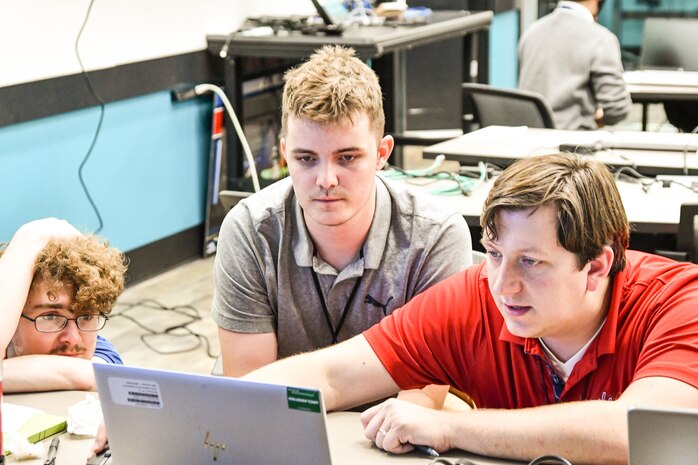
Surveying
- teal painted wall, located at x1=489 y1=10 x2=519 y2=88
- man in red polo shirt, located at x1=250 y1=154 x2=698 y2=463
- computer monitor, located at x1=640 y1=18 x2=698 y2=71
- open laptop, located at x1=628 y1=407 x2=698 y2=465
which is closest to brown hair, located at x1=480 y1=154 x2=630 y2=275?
man in red polo shirt, located at x1=250 y1=154 x2=698 y2=463

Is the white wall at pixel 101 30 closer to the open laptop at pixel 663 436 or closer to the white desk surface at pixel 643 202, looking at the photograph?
the white desk surface at pixel 643 202

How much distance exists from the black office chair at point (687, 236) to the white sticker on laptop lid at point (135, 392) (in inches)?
62.0

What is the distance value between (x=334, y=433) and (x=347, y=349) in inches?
7.4

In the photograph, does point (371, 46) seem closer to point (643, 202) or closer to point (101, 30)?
point (101, 30)

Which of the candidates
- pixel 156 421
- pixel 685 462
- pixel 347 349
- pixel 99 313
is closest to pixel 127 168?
pixel 99 313

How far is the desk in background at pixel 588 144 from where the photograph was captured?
11.2ft

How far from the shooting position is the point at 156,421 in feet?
4.73

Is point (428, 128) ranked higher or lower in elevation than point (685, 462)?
lower

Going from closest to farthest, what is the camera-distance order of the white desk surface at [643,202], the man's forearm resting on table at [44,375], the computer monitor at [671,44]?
1. the man's forearm resting on table at [44,375]
2. the white desk surface at [643,202]
3. the computer monitor at [671,44]

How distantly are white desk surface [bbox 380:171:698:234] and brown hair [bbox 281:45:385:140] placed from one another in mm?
761

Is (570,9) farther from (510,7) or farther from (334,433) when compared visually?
(334,433)

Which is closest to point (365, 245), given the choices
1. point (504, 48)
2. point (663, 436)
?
point (663, 436)

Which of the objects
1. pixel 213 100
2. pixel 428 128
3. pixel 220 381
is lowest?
pixel 428 128

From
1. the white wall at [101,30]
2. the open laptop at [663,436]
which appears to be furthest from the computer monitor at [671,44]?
the open laptop at [663,436]
